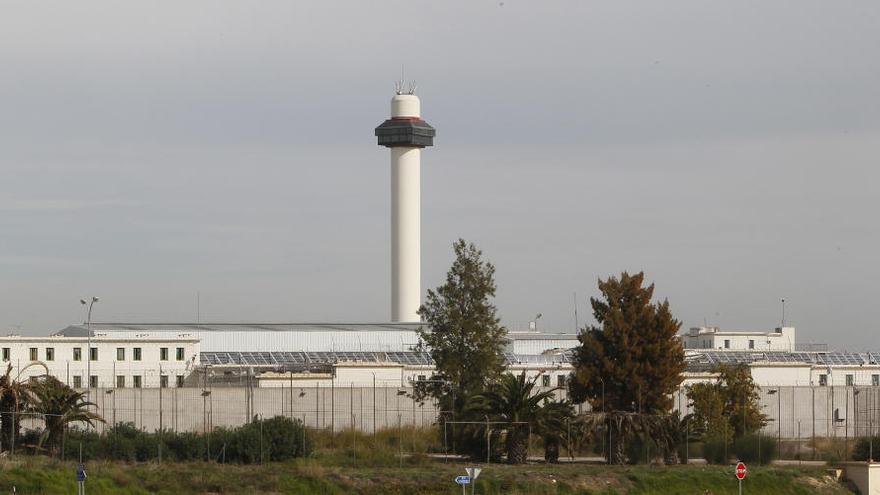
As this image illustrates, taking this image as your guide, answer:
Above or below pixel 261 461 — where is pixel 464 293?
above

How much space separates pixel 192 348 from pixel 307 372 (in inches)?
359

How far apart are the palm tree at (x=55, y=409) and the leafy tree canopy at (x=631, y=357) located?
64.4 feet

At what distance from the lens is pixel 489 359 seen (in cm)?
6506

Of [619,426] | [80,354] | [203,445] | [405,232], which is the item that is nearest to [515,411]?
[619,426]

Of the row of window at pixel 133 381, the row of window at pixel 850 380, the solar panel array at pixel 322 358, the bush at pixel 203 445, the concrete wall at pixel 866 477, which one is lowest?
the concrete wall at pixel 866 477

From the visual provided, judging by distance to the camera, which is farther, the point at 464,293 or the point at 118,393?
the point at 118,393

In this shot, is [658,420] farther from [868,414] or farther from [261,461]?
[868,414]

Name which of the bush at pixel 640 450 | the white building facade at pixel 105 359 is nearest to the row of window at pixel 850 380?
the white building facade at pixel 105 359

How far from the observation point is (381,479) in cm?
5041

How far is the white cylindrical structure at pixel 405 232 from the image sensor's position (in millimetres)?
151125

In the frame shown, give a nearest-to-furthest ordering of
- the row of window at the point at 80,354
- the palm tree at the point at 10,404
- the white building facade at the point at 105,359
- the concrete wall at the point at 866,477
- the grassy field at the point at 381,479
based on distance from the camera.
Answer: the grassy field at the point at 381,479 → the concrete wall at the point at 866,477 → the palm tree at the point at 10,404 → the white building facade at the point at 105,359 → the row of window at the point at 80,354

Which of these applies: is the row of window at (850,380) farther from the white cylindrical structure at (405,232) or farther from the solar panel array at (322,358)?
the white cylindrical structure at (405,232)

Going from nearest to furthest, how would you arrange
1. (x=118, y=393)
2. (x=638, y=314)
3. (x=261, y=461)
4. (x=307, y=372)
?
(x=261, y=461), (x=638, y=314), (x=118, y=393), (x=307, y=372)

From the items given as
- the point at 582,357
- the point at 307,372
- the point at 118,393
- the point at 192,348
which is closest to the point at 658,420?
the point at 582,357
